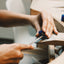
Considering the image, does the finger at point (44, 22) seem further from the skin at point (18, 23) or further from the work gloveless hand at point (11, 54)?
the work gloveless hand at point (11, 54)

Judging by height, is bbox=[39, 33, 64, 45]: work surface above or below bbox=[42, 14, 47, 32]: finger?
below

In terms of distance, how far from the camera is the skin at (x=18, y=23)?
1.96 ft

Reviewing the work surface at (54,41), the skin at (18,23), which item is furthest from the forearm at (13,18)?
the work surface at (54,41)

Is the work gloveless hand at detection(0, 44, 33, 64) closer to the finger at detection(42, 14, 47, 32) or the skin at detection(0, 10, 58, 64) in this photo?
the skin at detection(0, 10, 58, 64)

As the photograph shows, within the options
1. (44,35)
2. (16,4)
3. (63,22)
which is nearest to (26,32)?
(16,4)

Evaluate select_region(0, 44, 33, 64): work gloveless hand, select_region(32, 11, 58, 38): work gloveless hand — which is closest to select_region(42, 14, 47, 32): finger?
select_region(32, 11, 58, 38): work gloveless hand

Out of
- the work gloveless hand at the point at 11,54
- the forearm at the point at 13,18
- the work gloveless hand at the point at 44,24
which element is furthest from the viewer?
the forearm at the point at 13,18

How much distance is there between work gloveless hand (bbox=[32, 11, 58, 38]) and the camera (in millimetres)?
730

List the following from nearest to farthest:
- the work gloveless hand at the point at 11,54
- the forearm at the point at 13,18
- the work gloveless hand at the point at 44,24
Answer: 1. the work gloveless hand at the point at 11,54
2. the work gloveless hand at the point at 44,24
3. the forearm at the point at 13,18

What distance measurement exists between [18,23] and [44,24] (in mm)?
231

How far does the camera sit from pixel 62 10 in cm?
115

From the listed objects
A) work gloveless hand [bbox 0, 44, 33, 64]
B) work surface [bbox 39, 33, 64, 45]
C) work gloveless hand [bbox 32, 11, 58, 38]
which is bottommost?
work gloveless hand [bbox 0, 44, 33, 64]

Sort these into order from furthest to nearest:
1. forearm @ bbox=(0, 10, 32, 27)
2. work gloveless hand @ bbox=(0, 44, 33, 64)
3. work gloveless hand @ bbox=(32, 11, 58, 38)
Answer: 1. forearm @ bbox=(0, 10, 32, 27)
2. work gloveless hand @ bbox=(32, 11, 58, 38)
3. work gloveless hand @ bbox=(0, 44, 33, 64)

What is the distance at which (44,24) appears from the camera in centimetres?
79
